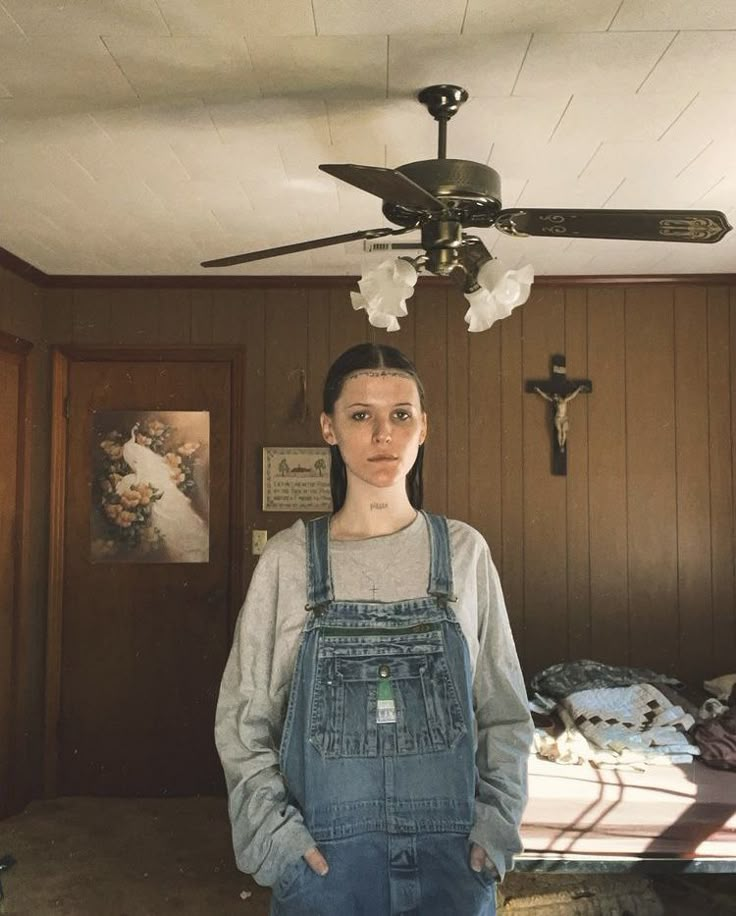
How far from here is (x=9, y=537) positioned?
11.5 feet

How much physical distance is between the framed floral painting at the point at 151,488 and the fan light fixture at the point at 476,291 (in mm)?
2059

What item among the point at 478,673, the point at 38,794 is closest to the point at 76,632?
the point at 38,794

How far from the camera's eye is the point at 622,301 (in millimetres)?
3814

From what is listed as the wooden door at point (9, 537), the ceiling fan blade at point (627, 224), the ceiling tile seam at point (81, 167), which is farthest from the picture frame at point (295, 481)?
the ceiling fan blade at point (627, 224)

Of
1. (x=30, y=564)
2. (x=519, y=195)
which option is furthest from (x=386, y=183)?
(x=30, y=564)

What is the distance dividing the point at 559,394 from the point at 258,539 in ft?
5.16

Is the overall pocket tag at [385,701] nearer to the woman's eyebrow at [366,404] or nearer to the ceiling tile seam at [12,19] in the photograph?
the woman's eyebrow at [366,404]

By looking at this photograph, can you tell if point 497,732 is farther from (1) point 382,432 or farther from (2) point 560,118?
(2) point 560,118

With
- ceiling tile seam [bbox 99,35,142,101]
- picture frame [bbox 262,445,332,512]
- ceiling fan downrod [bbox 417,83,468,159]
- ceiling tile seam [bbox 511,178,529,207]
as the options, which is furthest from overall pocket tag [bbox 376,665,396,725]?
picture frame [bbox 262,445,332,512]

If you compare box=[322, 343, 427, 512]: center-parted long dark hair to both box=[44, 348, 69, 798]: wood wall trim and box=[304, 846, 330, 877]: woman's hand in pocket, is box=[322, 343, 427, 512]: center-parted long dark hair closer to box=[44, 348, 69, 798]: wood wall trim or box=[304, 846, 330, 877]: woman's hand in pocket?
box=[304, 846, 330, 877]: woman's hand in pocket

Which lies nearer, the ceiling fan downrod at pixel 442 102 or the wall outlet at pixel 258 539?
the ceiling fan downrod at pixel 442 102

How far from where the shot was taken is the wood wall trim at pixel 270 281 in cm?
376

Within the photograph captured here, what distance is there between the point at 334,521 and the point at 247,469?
242 cm

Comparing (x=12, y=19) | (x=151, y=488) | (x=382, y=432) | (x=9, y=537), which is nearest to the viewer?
(x=382, y=432)
